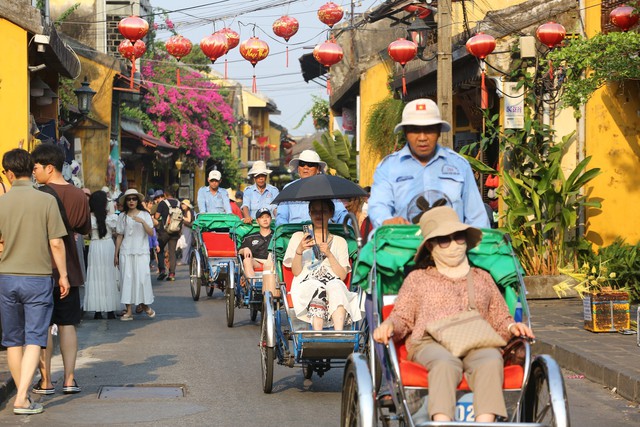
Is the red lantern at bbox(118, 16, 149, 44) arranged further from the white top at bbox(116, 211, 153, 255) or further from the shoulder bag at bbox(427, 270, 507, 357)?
the shoulder bag at bbox(427, 270, 507, 357)

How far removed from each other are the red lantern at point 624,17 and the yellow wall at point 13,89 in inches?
326

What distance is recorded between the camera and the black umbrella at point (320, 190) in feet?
34.0

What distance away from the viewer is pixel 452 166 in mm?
7285

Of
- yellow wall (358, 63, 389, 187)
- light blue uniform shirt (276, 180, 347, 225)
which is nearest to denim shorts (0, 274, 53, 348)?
light blue uniform shirt (276, 180, 347, 225)

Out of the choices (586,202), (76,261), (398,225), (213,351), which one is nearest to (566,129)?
(586,202)

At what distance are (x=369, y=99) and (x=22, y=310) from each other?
24.6 meters

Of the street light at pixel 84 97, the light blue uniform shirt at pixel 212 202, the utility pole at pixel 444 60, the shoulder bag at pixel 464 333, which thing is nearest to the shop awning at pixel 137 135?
the street light at pixel 84 97

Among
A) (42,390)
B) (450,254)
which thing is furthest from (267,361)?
(450,254)

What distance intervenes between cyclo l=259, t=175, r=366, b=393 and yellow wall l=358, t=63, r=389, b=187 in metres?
20.1

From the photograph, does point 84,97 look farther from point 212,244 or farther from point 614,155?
point 614,155

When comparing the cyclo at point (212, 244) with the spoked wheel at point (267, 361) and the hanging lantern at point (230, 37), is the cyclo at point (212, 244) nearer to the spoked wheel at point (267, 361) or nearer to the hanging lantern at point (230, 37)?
the hanging lantern at point (230, 37)

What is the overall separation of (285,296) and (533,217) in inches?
321

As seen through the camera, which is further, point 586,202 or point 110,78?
point 110,78

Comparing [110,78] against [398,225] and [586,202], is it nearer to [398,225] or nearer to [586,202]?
[586,202]
